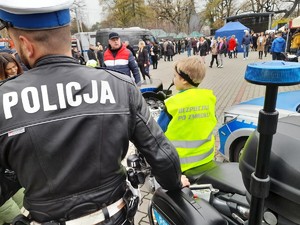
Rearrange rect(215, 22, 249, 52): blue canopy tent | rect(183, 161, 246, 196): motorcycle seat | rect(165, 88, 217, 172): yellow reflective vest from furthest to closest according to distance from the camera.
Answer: rect(215, 22, 249, 52): blue canopy tent → rect(165, 88, 217, 172): yellow reflective vest → rect(183, 161, 246, 196): motorcycle seat

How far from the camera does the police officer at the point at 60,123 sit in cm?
102

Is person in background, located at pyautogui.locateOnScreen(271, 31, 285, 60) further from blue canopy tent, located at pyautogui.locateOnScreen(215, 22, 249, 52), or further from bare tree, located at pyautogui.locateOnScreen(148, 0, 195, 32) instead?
bare tree, located at pyautogui.locateOnScreen(148, 0, 195, 32)

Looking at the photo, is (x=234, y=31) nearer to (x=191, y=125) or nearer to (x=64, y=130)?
(x=191, y=125)

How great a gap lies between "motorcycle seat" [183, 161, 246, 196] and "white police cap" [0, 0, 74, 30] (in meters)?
1.25

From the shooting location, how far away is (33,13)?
0.99m

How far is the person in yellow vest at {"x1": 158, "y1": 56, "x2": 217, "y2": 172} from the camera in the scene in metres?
2.00

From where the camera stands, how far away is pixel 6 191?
1252 millimetres

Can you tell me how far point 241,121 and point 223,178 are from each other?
165 centimetres

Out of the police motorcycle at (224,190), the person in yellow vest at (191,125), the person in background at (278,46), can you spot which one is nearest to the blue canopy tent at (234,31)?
the person in background at (278,46)

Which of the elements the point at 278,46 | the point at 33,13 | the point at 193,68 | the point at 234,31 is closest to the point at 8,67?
the point at 193,68

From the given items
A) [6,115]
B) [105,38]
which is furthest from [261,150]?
[105,38]

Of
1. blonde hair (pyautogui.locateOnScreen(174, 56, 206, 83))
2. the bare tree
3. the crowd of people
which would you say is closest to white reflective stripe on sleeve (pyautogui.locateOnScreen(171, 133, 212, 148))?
blonde hair (pyautogui.locateOnScreen(174, 56, 206, 83))

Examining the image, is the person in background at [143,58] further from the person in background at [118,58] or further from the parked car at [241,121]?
the parked car at [241,121]

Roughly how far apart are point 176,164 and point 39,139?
2.20 feet
